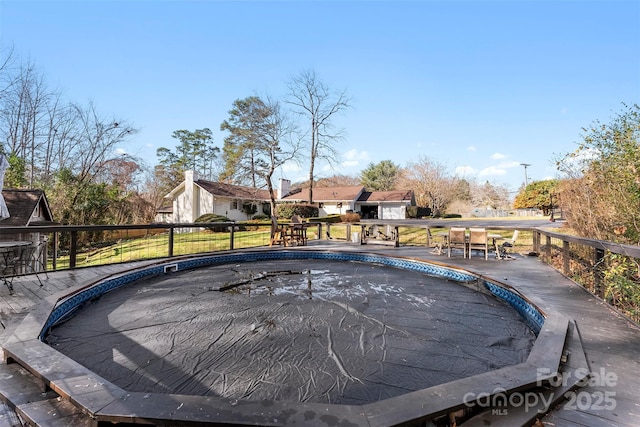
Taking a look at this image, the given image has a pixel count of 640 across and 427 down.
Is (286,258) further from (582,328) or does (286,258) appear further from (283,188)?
(283,188)

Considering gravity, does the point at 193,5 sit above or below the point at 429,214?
above

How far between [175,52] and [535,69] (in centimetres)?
1386

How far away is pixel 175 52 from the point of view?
1124 cm

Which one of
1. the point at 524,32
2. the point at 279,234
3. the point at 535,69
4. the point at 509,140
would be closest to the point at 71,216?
the point at 279,234

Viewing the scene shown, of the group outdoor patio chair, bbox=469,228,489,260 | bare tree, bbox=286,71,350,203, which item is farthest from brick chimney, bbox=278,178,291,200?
outdoor patio chair, bbox=469,228,489,260

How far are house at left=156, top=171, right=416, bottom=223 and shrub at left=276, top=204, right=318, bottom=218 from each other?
2.57m

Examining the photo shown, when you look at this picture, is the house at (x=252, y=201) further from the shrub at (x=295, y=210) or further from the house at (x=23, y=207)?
the house at (x=23, y=207)

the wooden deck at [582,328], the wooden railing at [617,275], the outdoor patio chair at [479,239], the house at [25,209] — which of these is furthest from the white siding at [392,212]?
the house at [25,209]

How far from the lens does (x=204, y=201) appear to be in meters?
22.5

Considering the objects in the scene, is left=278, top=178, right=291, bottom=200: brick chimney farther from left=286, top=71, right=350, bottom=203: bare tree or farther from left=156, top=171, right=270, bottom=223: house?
left=286, top=71, right=350, bottom=203: bare tree

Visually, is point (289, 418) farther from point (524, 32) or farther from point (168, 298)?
point (524, 32)

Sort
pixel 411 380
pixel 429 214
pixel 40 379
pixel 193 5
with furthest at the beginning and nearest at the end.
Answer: pixel 429 214, pixel 193 5, pixel 411 380, pixel 40 379

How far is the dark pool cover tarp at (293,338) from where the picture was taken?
2331 mm

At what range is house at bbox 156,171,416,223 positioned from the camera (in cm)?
2247
